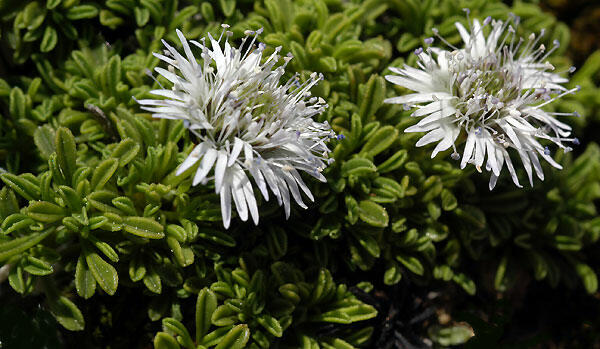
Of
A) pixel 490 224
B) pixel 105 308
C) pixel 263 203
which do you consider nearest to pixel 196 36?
pixel 263 203

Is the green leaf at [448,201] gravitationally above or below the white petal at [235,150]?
below

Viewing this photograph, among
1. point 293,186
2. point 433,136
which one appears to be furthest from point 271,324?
point 433,136

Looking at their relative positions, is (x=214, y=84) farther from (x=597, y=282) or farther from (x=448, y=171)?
(x=597, y=282)

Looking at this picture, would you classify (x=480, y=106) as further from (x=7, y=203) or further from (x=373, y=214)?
→ (x=7, y=203)

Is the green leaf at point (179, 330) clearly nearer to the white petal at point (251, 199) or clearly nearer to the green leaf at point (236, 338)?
the green leaf at point (236, 338)

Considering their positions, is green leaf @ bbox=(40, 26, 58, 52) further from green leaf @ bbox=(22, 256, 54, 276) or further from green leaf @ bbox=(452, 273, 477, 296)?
green leaf @ bbox=(452, 273, 477, 296)

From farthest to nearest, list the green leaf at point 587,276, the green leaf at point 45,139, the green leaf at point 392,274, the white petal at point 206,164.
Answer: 1. the green leaf at point 587,276
2. the green leaf at point 392,274
3. the green leaf at point 45,139
4. the white petal at point 206,164

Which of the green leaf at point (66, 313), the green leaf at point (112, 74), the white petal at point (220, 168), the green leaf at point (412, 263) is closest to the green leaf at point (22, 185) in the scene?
the green leaf at point (66, 313)

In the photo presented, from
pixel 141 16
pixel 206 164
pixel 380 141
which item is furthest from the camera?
pixel 141 16

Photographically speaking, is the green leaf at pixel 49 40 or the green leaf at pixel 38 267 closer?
the green leaf at pixel 38 267
